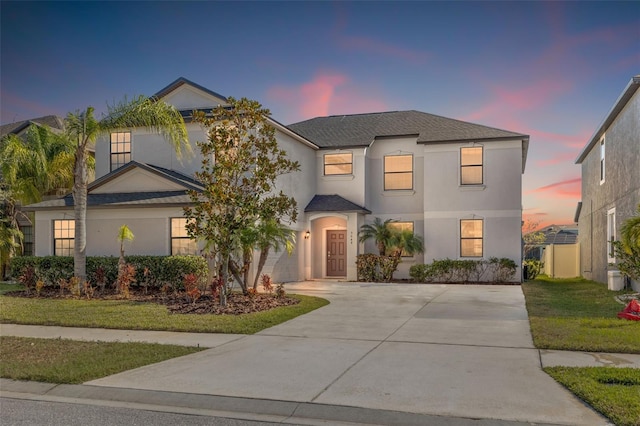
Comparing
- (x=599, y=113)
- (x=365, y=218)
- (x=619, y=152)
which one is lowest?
(x=365, y=218)

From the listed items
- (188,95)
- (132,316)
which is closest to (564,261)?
(188,95)

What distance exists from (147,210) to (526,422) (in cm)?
1556

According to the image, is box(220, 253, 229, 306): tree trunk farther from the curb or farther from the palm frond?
the curb

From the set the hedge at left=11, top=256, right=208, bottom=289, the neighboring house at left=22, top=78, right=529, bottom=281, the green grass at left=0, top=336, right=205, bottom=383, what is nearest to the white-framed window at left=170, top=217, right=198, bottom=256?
the neighboring house at left=22, top=78, right=529, bottom=281

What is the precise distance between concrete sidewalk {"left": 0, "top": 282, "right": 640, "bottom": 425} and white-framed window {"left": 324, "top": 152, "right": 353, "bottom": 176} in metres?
12.5

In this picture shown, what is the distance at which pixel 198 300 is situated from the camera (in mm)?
14453

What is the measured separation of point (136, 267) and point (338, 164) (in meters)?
10.4

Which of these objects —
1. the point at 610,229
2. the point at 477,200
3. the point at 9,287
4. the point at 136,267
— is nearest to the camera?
the point at 136,267

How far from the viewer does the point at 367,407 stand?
19.1ft

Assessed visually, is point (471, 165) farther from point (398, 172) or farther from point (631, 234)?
point (631, 234)

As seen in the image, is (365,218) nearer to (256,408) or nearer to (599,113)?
(599,113)

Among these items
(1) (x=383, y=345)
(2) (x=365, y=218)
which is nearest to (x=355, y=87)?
(2) (x=365, y=218)

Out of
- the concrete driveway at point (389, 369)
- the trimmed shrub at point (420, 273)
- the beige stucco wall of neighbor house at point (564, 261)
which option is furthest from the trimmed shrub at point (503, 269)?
the concrete driveway at point (389, 369)

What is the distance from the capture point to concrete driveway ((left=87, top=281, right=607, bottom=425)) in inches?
234
